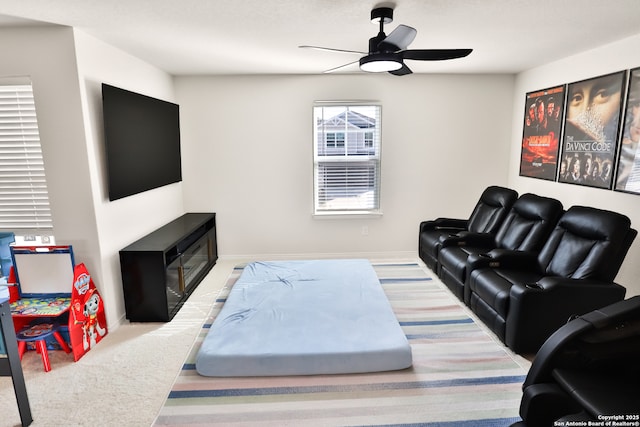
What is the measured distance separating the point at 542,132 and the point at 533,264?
1884 mm

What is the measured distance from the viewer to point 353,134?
4.92 m

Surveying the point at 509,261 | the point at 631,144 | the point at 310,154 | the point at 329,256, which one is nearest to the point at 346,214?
the point at 329,256

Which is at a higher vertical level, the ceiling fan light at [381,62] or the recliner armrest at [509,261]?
the ceiling fan light at [381,62]

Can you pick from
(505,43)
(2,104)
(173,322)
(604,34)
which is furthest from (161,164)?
(604,34)

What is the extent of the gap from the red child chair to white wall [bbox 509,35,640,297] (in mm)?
4761

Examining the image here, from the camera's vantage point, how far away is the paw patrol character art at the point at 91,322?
111 inches

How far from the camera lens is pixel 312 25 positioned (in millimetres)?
2779

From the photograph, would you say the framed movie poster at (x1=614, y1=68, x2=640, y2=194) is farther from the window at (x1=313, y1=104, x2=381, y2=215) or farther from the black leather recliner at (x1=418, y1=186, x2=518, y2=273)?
the window at (x1=313, y1=104, x2=381, y2=215)

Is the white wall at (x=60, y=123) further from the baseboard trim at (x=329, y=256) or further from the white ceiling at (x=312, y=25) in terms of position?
the baseboard trim at (x=329, y=256)

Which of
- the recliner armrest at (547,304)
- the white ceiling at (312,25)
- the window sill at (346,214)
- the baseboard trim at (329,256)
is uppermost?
the white ceiling at (312,25)

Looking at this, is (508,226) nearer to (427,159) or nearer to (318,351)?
(427,159)

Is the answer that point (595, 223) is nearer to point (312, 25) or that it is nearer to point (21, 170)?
point (312, 25)

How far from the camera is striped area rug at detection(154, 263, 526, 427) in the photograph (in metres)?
2.07

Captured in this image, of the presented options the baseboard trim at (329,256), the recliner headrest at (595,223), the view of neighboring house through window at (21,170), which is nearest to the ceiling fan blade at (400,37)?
the recliner headrest at (595,223)
